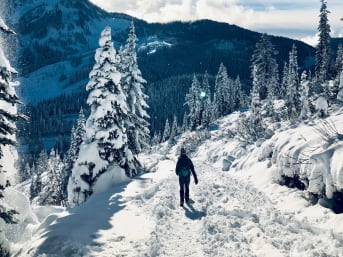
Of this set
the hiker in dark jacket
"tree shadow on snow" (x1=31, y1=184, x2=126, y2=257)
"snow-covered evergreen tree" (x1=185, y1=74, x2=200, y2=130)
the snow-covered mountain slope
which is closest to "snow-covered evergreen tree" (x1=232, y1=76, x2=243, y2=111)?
"snow-covered evergreen tree" (x1=185, y1=74, x2=200, y2=130)

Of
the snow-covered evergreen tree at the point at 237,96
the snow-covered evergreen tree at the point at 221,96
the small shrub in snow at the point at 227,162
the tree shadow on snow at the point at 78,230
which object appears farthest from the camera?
the snow-covered evergreen tree at the point at 237,96

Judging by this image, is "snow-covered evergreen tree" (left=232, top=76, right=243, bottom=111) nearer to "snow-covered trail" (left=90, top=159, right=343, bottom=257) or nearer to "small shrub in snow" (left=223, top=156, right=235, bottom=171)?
"small shrub in snow" (left=223, top=156, right=235, bottom=171)

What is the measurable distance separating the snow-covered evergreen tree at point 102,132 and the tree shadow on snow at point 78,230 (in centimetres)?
686

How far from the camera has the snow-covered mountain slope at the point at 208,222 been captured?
31.8 feet

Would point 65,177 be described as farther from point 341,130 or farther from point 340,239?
point 340,239

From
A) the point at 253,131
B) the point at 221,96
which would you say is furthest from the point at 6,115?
the point at 221,96

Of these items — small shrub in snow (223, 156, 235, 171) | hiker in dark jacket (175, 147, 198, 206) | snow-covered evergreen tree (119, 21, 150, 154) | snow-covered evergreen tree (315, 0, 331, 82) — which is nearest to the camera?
hiker in dark jacket (175, 147, 198, 206)

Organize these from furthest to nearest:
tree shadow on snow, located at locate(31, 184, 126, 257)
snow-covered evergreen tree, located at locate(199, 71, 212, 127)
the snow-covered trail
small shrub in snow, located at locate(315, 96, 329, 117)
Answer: snow-covered evergreen tree, located at locate(199, 71, 212, 127)
small shrub in snow, located at locate(315, 96, 329, 117)
tree shadow on snow, located at locate(31, 184, 126, 257)
the snow-covered trail

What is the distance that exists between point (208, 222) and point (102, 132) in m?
11.5

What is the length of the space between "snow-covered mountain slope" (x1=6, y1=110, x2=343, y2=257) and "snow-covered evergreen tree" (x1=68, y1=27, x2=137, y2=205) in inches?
161

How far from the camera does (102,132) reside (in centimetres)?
2202

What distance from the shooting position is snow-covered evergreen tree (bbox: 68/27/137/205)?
2138 centimetres

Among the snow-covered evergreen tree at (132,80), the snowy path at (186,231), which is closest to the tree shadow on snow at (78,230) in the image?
the snowy path at (186,231)

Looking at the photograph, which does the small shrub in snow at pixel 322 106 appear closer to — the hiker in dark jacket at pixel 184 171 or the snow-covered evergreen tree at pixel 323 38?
the hiker in dark jacket at pixel 184 171
